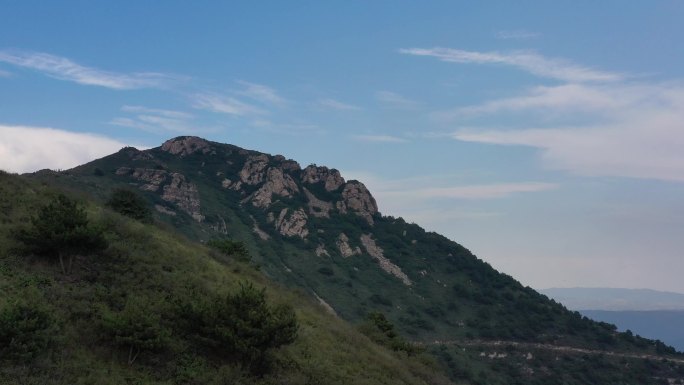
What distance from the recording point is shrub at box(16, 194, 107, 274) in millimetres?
24984

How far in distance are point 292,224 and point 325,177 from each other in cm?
3468

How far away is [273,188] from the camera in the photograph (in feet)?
448

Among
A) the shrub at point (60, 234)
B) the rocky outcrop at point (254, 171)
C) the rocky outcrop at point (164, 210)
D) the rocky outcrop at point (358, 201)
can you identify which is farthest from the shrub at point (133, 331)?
the rocky outcrop at point (254, 171)

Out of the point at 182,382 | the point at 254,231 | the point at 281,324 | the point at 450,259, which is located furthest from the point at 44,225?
the point at 450,259

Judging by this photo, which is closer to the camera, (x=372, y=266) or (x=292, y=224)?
(x=372, y=266)

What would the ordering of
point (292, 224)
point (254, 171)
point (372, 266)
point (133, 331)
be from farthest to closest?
point (254, 171) < point (292, 224) < point (372, 266) < point (133, 331)

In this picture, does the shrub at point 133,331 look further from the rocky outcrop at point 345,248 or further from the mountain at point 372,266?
the rocky outcrop at point 345,248

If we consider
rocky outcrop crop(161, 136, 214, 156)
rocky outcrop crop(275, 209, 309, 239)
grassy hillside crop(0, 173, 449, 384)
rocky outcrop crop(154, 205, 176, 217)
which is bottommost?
grassy hillside crop(0, 173, 449, 384)

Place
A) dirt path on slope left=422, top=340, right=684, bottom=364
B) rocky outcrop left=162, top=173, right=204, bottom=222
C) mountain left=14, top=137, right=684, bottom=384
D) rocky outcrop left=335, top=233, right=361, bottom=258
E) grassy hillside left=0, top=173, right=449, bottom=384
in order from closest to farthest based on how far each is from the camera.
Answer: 1. grassy hillside left=0, top=173, right=449, bottom=384
2. mountain left=14, top=137, right=684, bottom=384
3. dirt path on slope left=422, top=340, right=684, bottom=364
4. rocky outcrop left=162, top=173, right=204, bottom=222
5. rocky outcrop left=335, top=233, right=361, bottom=258

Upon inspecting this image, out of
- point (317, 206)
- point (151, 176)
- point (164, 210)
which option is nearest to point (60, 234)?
point (164, 210)

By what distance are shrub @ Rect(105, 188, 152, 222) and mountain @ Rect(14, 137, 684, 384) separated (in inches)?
1278

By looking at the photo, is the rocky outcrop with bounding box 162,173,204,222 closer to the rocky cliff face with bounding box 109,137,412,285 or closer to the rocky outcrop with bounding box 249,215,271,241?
the rocky cliff face with bounding box 109,137,412,285

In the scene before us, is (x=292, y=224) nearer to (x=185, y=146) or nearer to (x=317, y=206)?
(x=317, y=206)

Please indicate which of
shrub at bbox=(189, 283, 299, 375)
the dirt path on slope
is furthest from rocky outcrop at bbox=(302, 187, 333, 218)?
shrub at bbox=(189, 283, 299, 375)
